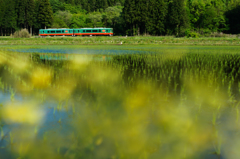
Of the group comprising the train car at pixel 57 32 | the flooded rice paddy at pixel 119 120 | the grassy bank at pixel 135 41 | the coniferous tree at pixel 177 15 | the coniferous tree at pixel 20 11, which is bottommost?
the flooded rice paddy at pixel 119 120

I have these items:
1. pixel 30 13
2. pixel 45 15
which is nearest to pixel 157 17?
pixel 45 15

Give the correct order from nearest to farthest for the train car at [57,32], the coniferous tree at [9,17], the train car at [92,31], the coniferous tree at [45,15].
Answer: the train car at [92,31] → the train car at [57,32] → the coniferous tree at [45,15] → the coniferous tree at [9,17]

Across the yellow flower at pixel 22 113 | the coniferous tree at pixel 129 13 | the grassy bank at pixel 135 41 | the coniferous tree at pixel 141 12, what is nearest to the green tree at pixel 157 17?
the coniferous tree at pixel 141 12

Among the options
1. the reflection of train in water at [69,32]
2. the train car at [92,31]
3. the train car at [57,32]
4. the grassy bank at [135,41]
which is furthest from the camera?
the train car at [57,32]

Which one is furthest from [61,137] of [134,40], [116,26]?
[116,26]

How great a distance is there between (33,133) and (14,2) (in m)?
70.4

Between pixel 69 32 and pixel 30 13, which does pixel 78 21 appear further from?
pixel 69 32

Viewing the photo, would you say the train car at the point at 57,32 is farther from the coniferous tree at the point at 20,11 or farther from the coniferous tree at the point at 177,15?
the coniferous tree at the point at 177,15

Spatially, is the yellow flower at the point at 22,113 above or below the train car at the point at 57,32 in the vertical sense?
below

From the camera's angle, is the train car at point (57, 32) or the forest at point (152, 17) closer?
the forest at point (152, 17)

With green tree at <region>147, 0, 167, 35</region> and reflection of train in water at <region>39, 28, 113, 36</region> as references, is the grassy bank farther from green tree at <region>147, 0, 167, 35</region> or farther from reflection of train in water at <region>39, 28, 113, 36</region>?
green tree at <region>147, 0, 167, 35</region>

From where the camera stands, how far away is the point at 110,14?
227ft

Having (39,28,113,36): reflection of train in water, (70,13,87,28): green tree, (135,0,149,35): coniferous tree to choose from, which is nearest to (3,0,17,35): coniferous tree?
(39,28,113,36): reflection of train in water

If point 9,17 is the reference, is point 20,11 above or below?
above
